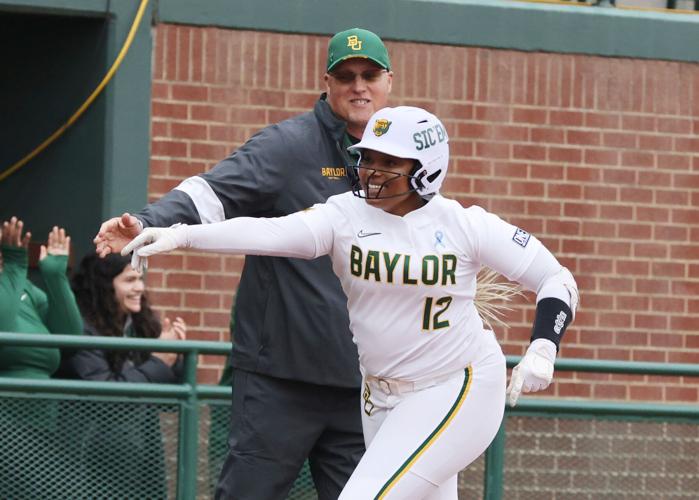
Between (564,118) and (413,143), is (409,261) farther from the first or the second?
(564,118)

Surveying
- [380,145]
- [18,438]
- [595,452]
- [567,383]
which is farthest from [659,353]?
[380,145]

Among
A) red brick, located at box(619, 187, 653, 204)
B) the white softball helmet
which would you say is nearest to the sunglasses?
the white softball helmet

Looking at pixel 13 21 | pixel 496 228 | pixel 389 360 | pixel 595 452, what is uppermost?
pixel 13 21

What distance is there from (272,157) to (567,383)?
13.5 ft

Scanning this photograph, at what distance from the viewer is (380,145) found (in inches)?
213

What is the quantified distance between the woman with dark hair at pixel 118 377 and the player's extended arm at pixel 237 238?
5.32 ft

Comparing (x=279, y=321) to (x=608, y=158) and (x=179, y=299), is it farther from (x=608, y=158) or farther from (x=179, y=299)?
(x=608, y=158)

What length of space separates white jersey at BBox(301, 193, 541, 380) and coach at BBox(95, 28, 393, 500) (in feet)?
1.61

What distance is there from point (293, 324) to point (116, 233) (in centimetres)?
95

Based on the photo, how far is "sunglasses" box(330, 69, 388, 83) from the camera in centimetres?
616

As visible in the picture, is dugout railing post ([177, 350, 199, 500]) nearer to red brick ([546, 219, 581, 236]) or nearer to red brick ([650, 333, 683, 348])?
red brick ([546, 219, 581, 236])

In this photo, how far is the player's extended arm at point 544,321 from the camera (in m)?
5.07

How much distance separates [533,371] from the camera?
5059 millimetres

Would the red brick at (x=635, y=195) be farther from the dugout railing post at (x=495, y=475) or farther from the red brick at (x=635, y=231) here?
the dugout railing post at (x=495, y=475)
